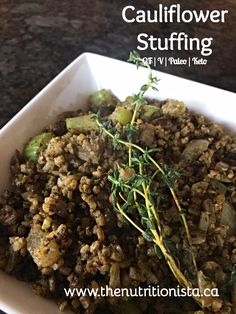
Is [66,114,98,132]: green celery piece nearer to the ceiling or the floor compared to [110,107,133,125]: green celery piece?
nearer to the floor

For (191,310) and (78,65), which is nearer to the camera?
(191,310)

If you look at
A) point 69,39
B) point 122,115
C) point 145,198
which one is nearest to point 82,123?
point 122,115

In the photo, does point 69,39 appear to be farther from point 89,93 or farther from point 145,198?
point 145,198

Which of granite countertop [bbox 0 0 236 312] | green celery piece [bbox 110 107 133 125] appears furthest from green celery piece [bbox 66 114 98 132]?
granite countertop [bbox 0 0 236 312]

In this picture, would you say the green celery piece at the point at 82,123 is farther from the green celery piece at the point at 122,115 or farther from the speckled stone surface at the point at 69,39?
the speckled stone surface at the point at 69,39

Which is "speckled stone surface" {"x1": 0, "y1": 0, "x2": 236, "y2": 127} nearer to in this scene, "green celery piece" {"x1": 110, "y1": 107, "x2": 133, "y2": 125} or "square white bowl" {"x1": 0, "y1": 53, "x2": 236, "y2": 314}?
"square white bowl" {"x1": 0, "y1": 53, "x2": 236, "y2": 314}

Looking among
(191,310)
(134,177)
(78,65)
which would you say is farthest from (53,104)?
(191,310)

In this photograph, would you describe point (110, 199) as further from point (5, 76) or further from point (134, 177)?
point (5, 76)

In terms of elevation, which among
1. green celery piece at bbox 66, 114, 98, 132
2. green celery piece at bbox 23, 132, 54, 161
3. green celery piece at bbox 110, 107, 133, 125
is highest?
green celery piece at bbox 110, 107, 133, 125
